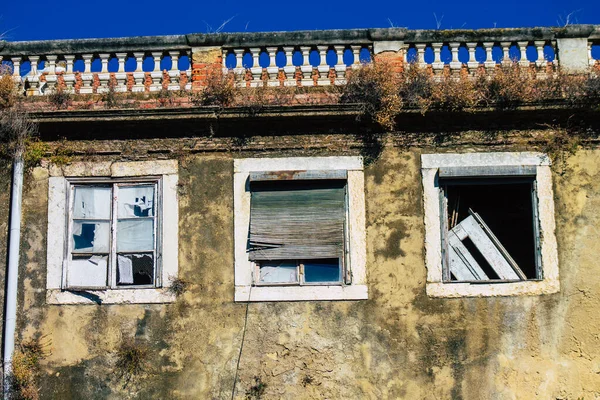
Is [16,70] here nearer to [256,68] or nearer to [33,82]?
[33,82]

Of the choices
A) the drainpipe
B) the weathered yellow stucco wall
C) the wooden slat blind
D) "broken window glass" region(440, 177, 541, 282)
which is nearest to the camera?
the weathered yellow stucco wall

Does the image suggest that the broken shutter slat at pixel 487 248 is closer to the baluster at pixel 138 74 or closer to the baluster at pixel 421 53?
the baluster at pixel 421 53

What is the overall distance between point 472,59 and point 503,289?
2892 mm

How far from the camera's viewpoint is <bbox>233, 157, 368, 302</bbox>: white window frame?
9383 millimetres

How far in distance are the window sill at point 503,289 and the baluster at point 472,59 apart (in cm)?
271

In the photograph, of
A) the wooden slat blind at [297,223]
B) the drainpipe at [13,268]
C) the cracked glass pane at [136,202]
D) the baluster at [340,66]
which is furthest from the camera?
the baluster at [340,66]

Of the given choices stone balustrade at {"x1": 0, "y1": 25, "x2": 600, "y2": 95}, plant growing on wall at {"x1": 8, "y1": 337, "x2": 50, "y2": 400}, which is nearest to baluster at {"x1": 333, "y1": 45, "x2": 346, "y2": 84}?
stone balustrade at {"x1": 0, "y1": 25, "x2": 600, "y2": 95}

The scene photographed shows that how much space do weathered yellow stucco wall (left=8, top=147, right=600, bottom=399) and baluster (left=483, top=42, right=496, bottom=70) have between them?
5.79 feet

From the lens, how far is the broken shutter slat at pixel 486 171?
959 centimetres

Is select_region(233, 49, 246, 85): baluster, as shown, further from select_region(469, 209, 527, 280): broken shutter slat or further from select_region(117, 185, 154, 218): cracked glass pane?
select_region(469, 209, 527, 280): broken shutter slat

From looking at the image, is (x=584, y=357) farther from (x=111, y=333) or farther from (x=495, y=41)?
(x=111, y=333)

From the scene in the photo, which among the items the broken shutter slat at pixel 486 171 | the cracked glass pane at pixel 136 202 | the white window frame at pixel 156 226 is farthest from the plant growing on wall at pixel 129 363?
the broken shutter slat at pixel 486 171

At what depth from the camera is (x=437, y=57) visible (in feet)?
33.3

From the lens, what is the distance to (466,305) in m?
9.32
